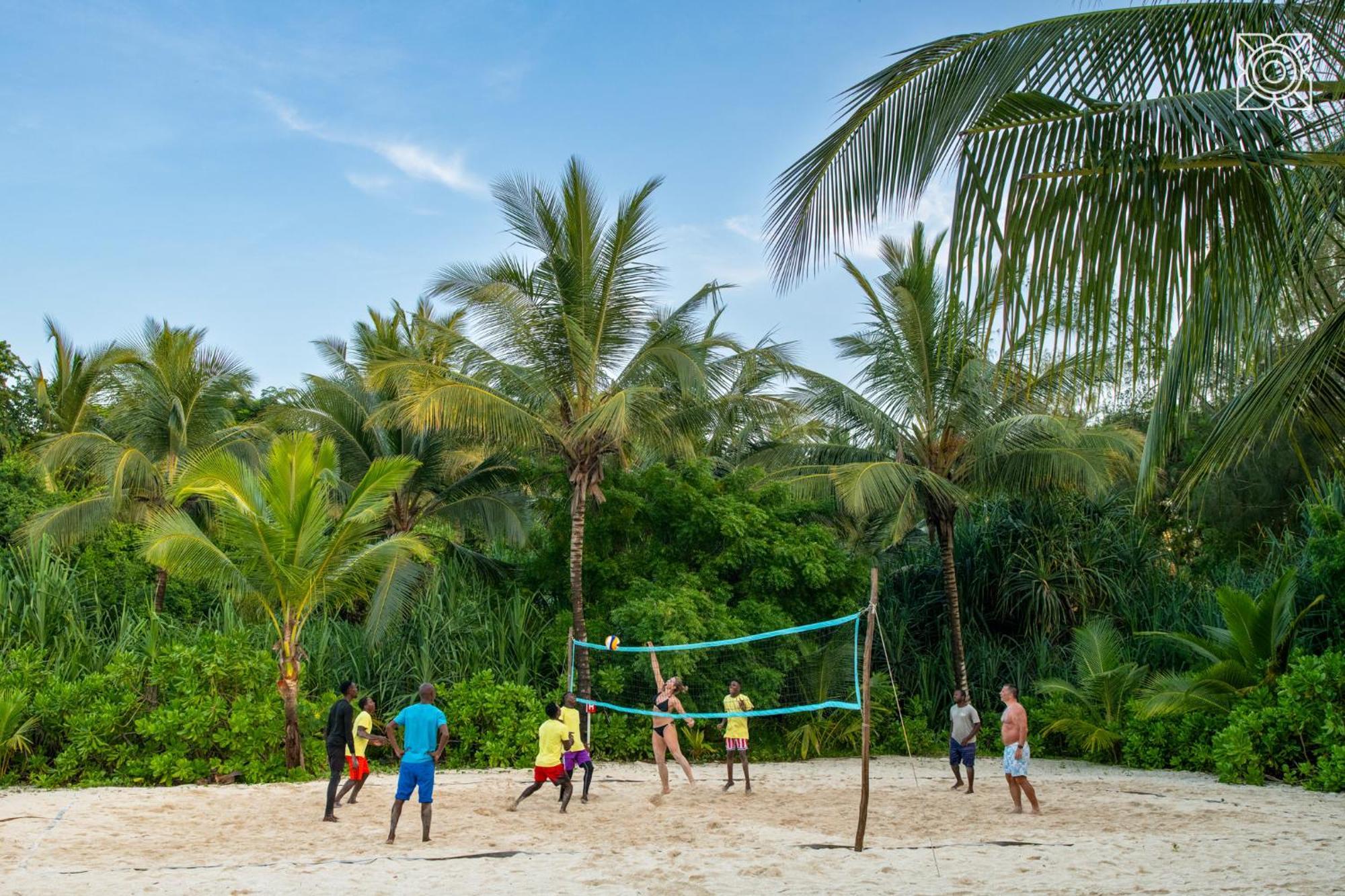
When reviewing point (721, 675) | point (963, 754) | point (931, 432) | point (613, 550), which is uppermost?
point (931, 432)

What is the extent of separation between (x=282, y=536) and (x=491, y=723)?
4042 millimetres

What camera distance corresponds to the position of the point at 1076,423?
659 inches

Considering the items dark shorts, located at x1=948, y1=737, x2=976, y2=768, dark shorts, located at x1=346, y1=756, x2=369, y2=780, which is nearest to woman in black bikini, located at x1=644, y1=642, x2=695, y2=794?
dark shorts, located at x1=346, y1=756, x2=369, y2=780

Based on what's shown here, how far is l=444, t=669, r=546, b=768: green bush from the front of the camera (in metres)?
14.3

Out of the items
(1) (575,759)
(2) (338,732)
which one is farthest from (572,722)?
(2) (338,732)

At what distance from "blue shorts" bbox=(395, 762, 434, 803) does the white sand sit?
460 millimetres

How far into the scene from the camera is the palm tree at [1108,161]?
A: 11.9 feet

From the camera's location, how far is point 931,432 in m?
17.5

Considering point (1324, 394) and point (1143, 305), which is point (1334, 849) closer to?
point (1324, 394)

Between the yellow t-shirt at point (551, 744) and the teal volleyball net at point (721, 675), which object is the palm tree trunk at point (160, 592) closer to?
the teal volleyball net at point (721, 675)

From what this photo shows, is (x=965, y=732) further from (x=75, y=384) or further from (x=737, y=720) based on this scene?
(x=75, y=384)

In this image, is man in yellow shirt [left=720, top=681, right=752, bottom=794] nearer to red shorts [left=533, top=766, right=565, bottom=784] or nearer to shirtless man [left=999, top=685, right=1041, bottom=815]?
red shorts [left=533, top=766, right=565, bottom=784]

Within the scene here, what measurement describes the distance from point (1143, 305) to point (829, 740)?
13.8 meters

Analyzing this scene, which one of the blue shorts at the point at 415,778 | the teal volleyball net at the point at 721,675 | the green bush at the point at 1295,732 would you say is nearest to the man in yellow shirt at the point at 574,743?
the blue shorts at the point at 415,778
